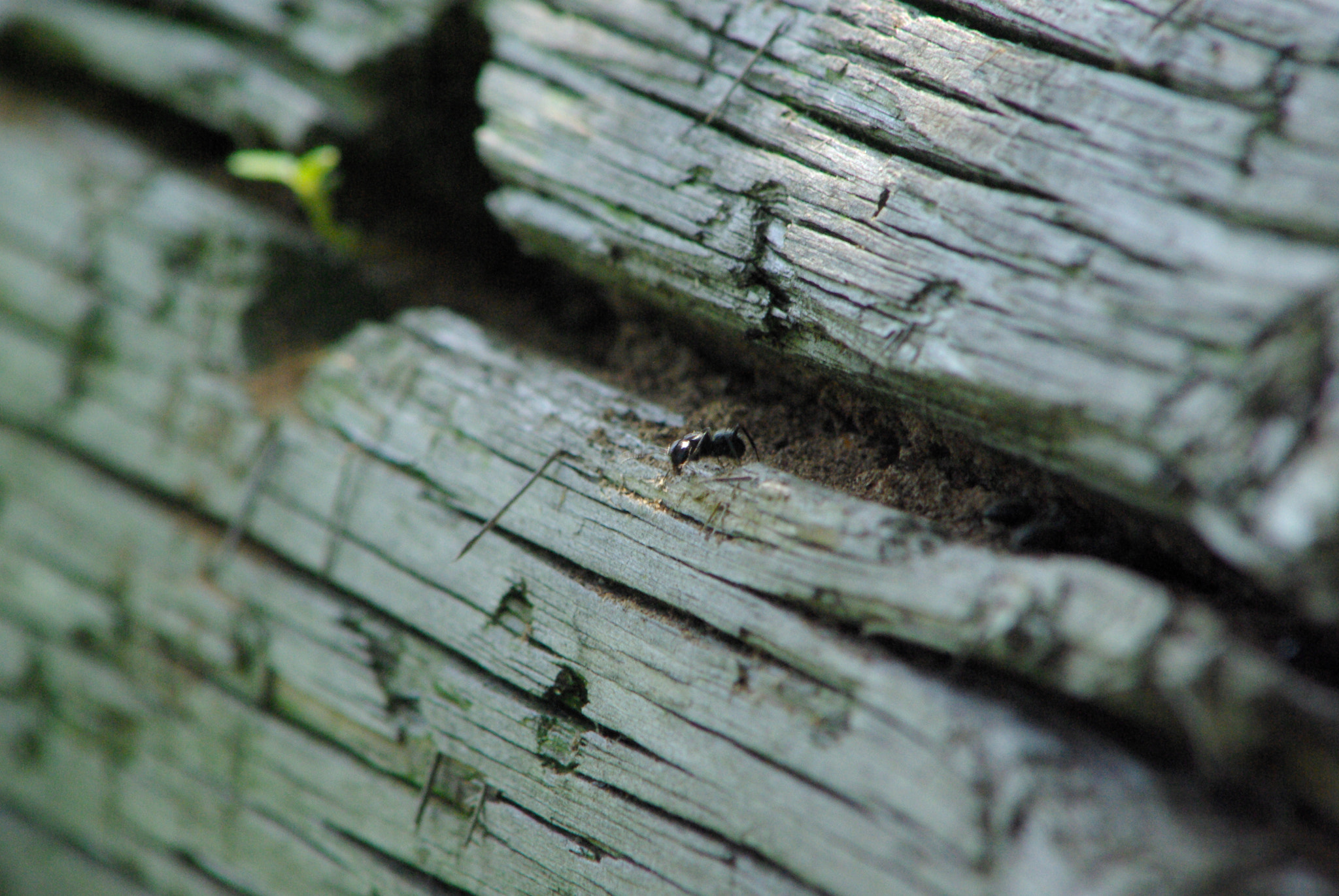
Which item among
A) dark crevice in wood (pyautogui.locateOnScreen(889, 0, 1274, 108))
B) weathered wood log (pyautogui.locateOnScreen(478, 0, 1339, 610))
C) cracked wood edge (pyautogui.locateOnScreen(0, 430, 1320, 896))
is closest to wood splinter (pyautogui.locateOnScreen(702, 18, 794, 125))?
weathered wood log (pyautogui.locateOnScreen(478, 0, 1339, 610))

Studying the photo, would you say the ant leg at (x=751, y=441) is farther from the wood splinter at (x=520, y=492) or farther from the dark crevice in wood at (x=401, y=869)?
the dark crevice in wood at (x=401, y=869)

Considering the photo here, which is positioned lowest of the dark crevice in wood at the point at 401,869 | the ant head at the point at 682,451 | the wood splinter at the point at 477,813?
the dark crevice in wood at the point at 401,869

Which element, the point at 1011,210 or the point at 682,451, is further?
the point at 682,451

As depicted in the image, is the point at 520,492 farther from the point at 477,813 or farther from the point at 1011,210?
the point at 1011,210

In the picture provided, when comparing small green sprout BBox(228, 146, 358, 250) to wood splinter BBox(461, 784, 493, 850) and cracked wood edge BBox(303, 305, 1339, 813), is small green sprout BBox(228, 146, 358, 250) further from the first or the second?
wood splinter BBox(461, 784, 493, 850)

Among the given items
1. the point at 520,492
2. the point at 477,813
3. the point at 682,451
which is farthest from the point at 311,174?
the point at 477,813

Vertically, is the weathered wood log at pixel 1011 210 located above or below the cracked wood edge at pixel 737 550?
above

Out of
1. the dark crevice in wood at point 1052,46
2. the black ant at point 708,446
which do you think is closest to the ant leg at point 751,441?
the black ant at point 708,446
